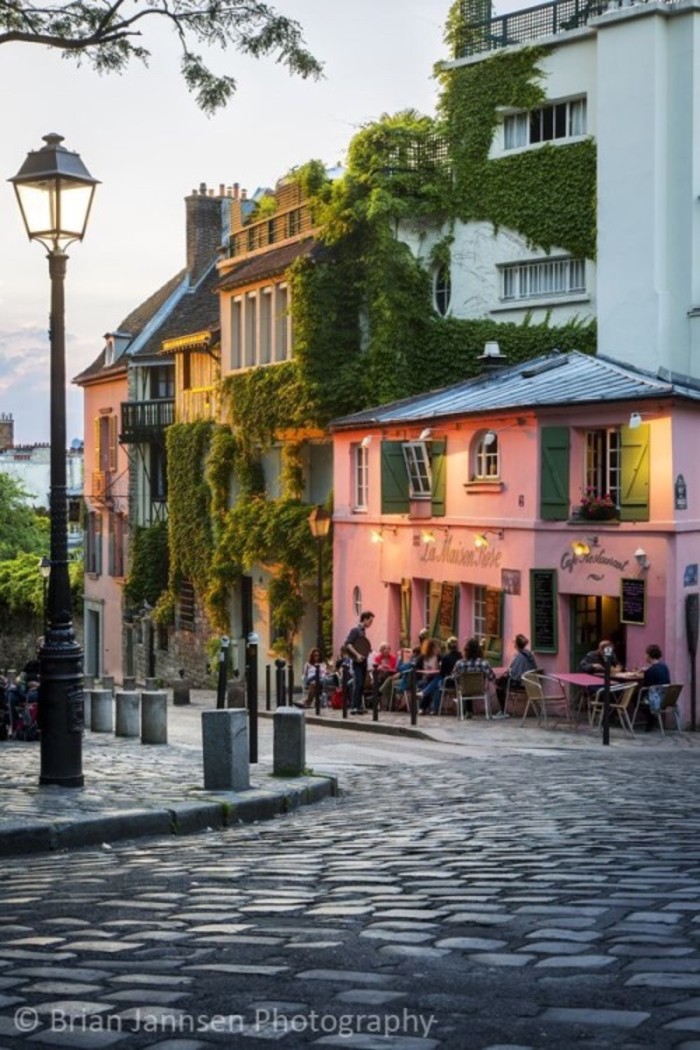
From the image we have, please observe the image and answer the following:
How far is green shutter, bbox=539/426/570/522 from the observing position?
2800cm

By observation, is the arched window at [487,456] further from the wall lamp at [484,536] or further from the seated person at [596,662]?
the seated person at [596,662]

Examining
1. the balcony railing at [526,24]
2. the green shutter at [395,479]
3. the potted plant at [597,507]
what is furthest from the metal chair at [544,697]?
the balcony railing at [526,24]

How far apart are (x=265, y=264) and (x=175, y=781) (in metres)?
28.6

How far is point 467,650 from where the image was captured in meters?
27.3

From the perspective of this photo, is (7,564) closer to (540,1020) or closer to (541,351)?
(541,351)

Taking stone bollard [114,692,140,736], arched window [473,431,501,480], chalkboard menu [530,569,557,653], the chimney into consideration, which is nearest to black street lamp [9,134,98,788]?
stone bollard [114,692,140,736]

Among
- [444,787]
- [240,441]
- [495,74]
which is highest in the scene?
[495,74]

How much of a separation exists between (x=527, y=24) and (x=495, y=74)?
1332 mm

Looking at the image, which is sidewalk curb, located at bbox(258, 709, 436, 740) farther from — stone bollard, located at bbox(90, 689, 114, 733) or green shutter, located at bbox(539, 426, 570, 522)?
green shutter, located at bbox(539, 426, 570, 522)

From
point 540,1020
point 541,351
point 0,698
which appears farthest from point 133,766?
point 541,351

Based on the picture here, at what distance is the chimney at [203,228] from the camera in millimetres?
52531

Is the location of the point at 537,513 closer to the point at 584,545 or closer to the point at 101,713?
the point at 584,545

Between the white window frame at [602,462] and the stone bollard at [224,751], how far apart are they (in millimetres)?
15693

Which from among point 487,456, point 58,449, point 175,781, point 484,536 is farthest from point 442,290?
point 58,449
